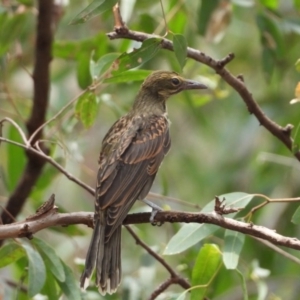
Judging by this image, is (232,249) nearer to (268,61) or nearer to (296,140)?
(296,140)

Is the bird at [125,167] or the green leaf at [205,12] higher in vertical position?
the green leaf at [205,12]

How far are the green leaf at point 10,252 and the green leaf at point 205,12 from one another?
186 centimetres

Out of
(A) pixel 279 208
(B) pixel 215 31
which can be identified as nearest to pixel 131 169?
(B) pixel 215 31

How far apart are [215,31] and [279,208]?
1.98 meters

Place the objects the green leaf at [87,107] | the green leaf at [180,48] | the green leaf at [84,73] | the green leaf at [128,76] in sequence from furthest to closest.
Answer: the green leaf at [84,73] → the green leaf at [87,107] → the green leaf at [128,76] → the green leaf at [180,48]

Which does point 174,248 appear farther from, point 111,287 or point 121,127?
point 121,127

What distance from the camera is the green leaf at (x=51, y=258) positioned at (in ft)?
11.4

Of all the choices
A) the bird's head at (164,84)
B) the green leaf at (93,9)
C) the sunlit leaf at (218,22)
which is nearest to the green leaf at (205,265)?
the green leaf at (93,9)

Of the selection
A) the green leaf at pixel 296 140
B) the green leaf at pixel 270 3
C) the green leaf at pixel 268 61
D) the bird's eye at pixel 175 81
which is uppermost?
the green leaf at pixel 270 3

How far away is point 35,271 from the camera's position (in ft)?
11.0

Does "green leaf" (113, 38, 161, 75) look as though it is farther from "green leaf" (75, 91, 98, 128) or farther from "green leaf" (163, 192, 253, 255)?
"green leaf" (163, 192, 253, 255)

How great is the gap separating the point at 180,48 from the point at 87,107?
2.47 feet

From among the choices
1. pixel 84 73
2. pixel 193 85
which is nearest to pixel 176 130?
pixel 84 73

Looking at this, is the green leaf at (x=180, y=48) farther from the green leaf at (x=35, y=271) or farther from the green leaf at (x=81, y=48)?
the green leaf at (x=81, y=48)
